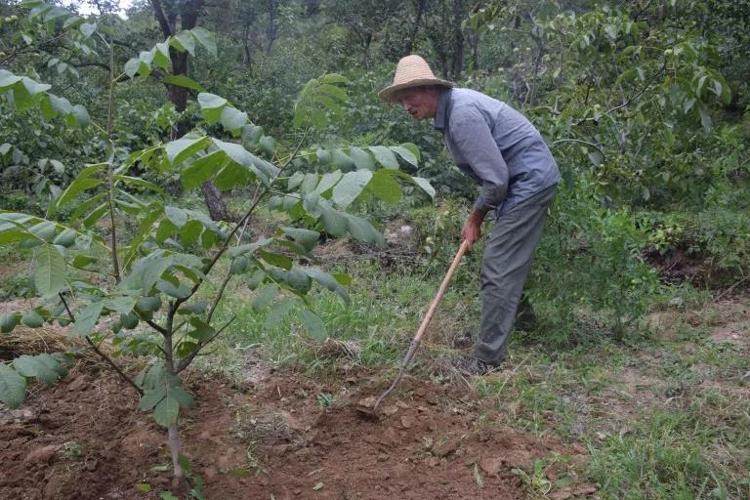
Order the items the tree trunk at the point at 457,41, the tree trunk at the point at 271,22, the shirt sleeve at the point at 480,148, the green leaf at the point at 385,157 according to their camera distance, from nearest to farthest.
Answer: the green leaf at the point at 385,157 → the shirt sleeve at the point at 480,148 → the tree trunk at the point at 457,41 → the tree trunk at the point at 271,22

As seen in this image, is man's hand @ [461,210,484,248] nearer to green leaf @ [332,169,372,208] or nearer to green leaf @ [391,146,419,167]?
green leaf @ [391,146,419,167]

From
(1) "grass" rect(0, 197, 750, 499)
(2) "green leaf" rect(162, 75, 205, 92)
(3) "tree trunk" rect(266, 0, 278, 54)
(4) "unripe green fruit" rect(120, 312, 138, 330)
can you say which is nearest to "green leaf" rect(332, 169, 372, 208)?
(1) "grass" rect(0, 197, 750, 499)

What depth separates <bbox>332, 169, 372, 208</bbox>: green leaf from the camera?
1555 mm

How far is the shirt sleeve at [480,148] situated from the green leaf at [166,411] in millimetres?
2014

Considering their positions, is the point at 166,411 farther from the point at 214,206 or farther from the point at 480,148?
the point at 214,206

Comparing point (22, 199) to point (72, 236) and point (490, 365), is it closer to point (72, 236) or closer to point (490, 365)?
point (490, 365)

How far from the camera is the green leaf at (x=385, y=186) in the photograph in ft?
5.52

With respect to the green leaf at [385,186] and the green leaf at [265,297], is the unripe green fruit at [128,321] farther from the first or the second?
the green leaf at [385,186]

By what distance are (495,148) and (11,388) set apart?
249 centimetres

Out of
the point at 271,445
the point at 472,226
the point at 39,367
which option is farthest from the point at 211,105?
the point at 472,226

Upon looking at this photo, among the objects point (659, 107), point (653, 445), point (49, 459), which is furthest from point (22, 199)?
point (653, 445)

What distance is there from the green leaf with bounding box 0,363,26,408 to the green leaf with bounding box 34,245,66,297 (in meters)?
0.35

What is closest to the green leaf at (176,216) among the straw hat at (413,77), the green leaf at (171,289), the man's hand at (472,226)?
the green leaf at (171,289)

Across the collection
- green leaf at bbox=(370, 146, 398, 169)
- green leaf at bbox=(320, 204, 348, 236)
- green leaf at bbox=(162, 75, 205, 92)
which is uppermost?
green leaf at bbox=(162, 75, 205, 92)
